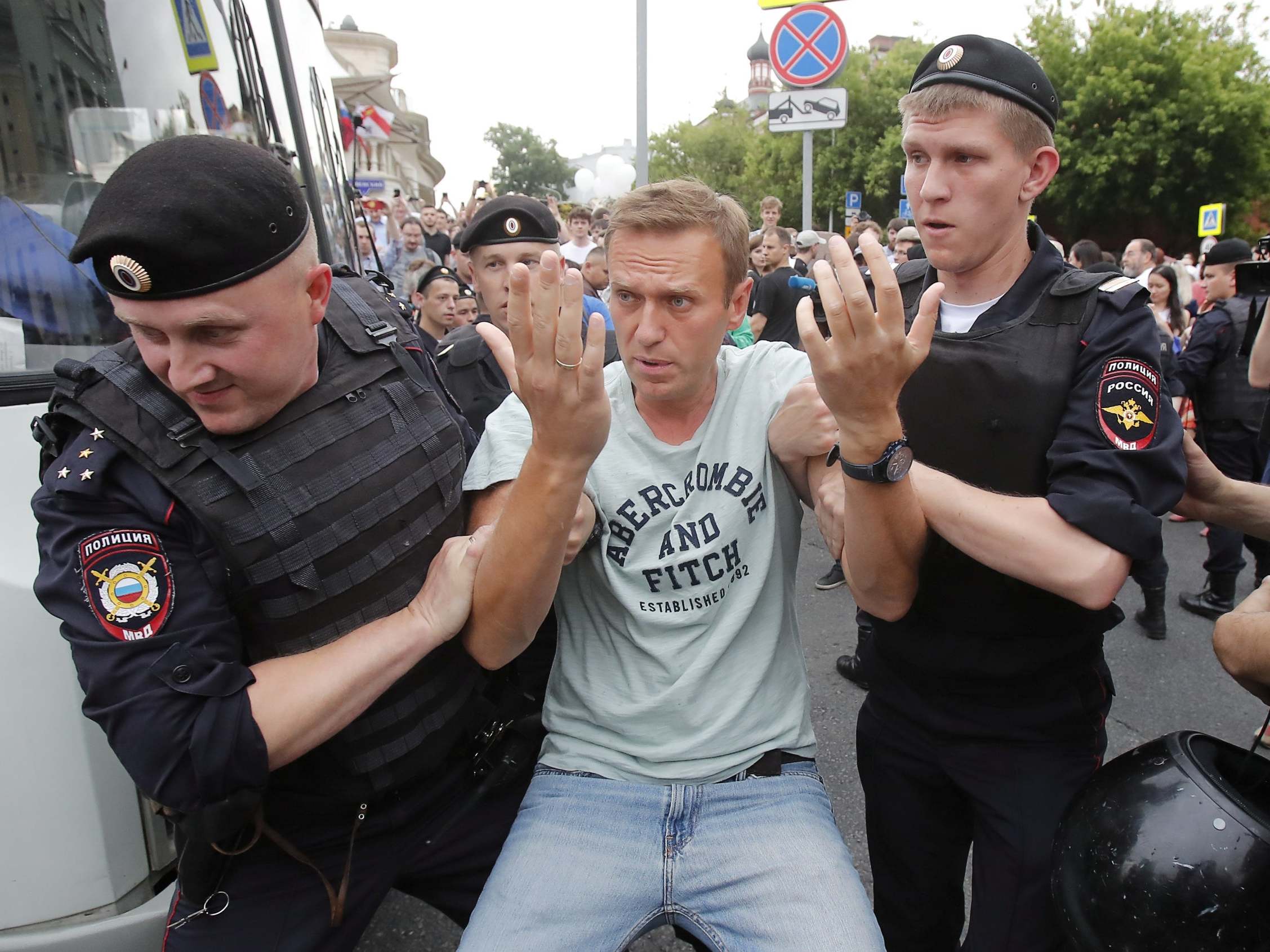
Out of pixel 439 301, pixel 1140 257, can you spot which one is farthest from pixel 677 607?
pixel 1140 257

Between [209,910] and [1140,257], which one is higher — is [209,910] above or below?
above

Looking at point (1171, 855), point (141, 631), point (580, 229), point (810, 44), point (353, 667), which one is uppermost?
point (810, 44)

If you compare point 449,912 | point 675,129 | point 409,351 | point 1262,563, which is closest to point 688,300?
point 409,351

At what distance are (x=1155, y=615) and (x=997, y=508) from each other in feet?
12.0

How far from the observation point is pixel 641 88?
8.16 meters

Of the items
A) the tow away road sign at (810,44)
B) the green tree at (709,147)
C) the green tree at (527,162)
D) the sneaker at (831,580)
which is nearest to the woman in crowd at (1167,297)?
the tow away road sign at (810,44)

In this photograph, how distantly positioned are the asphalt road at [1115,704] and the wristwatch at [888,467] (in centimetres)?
176

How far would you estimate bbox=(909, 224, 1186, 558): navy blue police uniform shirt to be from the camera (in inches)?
55.2

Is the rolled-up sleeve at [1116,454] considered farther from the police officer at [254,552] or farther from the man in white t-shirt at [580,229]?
the man in white t-shirt at [580,229]

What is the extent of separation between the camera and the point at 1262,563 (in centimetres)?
422

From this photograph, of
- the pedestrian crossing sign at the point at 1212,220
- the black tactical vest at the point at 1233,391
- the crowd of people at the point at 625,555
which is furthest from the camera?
the pedestrian crossing sign at the point at 1212,220

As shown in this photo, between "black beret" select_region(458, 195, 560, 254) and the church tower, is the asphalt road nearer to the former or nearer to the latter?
"black beret" select_region(458, 195, 560, 254)

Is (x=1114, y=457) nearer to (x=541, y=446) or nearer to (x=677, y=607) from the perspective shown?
(x=677, y=607)

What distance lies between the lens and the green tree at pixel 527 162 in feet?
233
